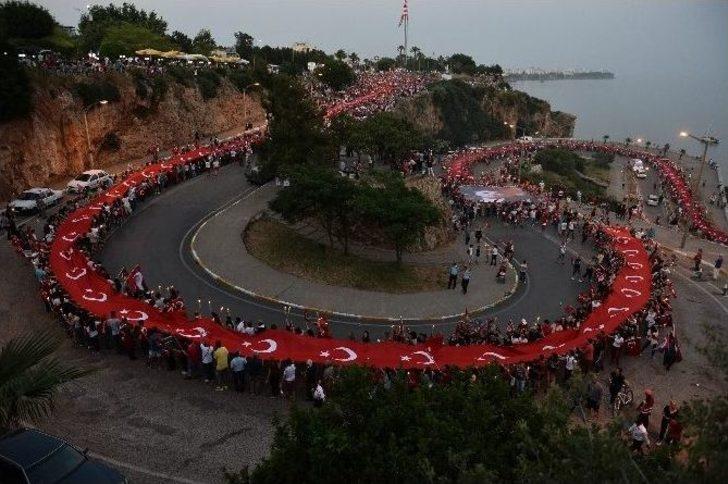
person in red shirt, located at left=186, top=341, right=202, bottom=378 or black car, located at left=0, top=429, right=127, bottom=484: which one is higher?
black car, located at left=0, top=429, right=127, bottom=484

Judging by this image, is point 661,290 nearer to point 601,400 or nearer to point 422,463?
point 601,400

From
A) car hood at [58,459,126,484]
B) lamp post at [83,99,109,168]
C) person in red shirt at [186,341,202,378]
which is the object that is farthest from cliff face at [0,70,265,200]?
car hood at [58,459,126,484]

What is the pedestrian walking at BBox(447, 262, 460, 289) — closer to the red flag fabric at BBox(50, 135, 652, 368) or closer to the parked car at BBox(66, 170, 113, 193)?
the red flag fabric at BBox(50, 135, 652, 368)

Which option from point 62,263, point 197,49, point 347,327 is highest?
point 197,49

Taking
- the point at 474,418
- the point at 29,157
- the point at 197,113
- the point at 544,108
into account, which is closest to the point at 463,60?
the point at 544,108

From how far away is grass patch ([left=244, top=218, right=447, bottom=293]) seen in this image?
27.7m

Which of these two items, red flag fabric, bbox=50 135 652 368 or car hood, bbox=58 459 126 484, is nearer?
car hood, bbox=58 459 126 484

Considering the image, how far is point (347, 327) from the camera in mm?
23219

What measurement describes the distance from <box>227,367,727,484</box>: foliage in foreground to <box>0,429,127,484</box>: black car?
317 centimetres

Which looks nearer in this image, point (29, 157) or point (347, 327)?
point (347, 327)

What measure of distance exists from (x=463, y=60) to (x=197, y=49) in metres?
101

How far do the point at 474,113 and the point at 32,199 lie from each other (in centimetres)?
8388

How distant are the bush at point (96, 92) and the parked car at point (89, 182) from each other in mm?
7567

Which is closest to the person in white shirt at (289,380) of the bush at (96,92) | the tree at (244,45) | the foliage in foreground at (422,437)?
the foliage in foreground at (422,437)
